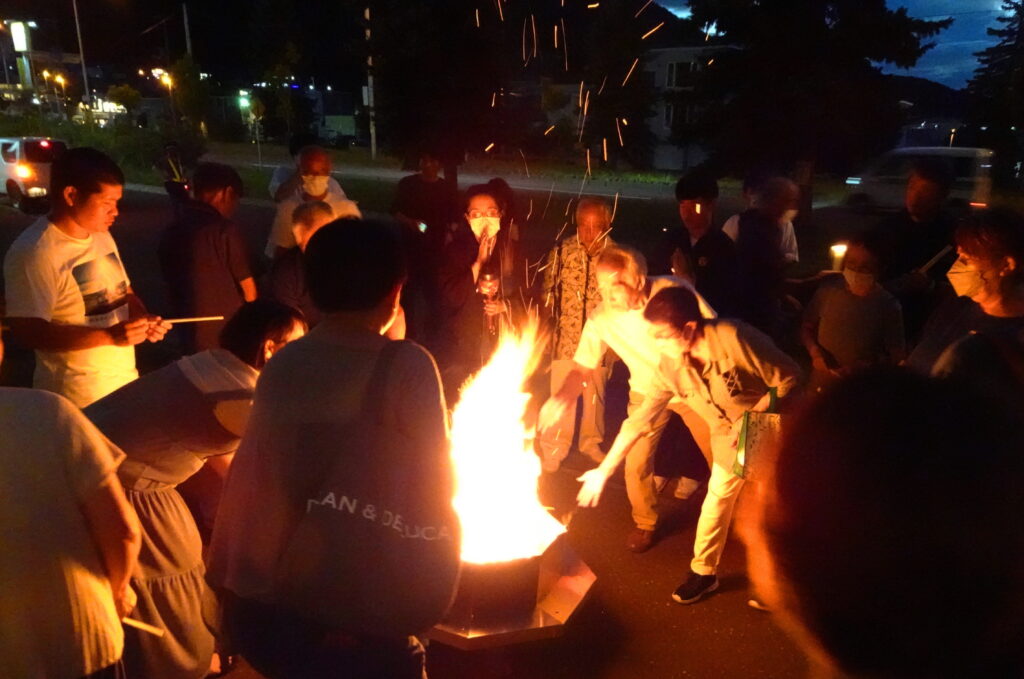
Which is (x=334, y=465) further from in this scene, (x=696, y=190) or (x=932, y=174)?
(x=932, y=174)

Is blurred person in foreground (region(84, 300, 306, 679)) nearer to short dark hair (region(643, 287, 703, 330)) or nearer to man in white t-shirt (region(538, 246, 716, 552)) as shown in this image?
short dark hair (region(643, 287, 703, 330))

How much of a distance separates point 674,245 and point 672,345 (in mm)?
2125

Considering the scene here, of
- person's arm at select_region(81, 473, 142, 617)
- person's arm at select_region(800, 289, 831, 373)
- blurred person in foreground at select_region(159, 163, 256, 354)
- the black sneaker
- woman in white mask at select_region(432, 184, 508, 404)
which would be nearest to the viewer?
person's arm at select_region(81, 473, 142, 617)

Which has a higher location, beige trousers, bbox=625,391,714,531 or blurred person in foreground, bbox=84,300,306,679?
blurred person in foreground, bbox=84,300,306,679

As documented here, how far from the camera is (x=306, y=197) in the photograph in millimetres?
6027

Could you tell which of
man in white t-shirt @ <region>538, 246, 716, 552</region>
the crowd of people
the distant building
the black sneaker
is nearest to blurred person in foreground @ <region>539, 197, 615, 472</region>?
the crowd of people

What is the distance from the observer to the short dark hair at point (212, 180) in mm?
5109

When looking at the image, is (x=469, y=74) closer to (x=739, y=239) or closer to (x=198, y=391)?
(x=739, y=239)

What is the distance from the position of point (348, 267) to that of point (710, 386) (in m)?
2.47

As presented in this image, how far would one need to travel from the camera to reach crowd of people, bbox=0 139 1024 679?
1.02 m

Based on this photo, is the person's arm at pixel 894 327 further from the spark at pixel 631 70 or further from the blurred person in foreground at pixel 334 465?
the spark at pixel 631 70

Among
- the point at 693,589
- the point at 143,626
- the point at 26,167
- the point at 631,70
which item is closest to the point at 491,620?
the point at 693,589

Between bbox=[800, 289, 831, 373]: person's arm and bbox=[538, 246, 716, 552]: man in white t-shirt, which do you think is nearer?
bbox=[538, 246, 716, 552]: man in white t-shirt

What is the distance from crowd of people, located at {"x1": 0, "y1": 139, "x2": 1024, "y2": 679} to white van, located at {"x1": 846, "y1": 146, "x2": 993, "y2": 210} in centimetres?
1247
